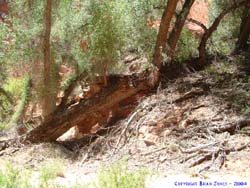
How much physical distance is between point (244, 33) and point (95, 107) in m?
4.79

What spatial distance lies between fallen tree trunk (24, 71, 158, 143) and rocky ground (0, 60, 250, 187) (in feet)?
1.12

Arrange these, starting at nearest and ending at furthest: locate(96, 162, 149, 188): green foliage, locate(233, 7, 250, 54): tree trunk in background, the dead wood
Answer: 1. locate(96, 162, 149, 188): green foliage
2. the dead wood
3. locate(233, 7, 250, 54): tree trunk in background

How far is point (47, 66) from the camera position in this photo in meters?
10.4

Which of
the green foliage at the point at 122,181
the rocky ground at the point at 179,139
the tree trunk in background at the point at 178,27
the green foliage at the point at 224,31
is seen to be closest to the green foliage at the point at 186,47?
the green foliage at the point at 224,31

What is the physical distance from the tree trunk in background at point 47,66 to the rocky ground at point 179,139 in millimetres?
1592

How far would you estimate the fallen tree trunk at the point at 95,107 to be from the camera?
10.1m

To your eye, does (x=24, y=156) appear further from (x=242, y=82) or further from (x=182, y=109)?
(x=242, y=82)

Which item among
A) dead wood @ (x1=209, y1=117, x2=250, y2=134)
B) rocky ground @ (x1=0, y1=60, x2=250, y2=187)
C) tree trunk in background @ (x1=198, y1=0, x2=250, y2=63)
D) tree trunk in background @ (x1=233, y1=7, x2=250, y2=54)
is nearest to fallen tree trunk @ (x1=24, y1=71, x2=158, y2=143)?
rocky ground @ (x1=0, y1=60, x2=250, y2=187)

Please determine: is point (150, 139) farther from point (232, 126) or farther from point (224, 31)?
point (224, 31)

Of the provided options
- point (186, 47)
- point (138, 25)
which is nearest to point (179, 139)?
point (138, 25)

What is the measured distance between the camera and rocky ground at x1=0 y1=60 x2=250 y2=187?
24.9ft

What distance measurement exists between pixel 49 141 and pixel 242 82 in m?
4.49

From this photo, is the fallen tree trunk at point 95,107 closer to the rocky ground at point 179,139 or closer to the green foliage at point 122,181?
the rocky ground at point 179,139

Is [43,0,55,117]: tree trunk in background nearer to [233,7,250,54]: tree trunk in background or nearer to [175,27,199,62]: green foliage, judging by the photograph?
[175,27,199,62]: green foliage
